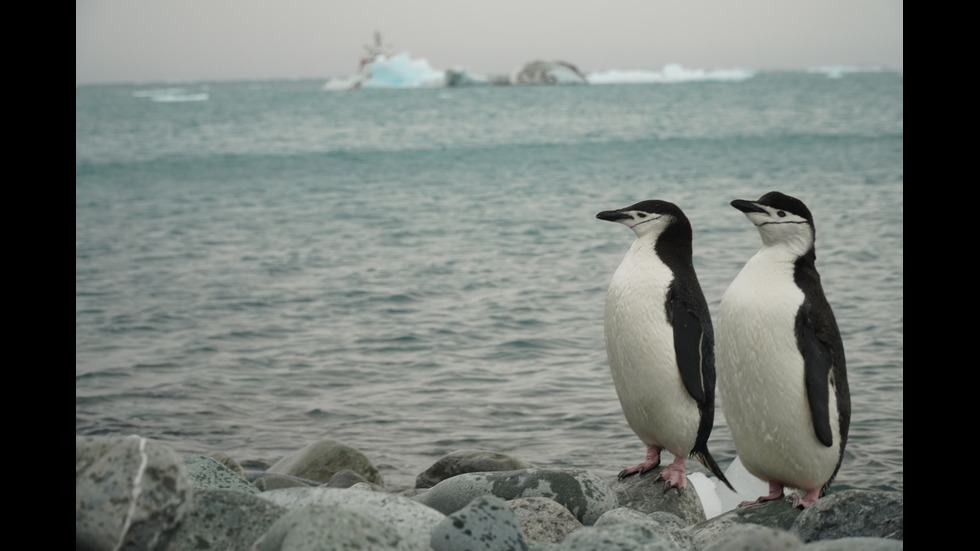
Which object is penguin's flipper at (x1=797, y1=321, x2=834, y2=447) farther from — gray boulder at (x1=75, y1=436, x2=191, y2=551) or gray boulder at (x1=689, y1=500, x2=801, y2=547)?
gray boulder at (x1=75, y1=436, x2=191, y2=551)

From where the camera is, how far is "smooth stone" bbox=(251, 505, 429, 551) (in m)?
2.33

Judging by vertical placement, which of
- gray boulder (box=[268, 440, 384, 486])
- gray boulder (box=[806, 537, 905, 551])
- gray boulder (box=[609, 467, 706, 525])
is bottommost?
gray boulder (box=[268, 440, 384, 486])

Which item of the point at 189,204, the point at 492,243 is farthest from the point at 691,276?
the point at 189,204

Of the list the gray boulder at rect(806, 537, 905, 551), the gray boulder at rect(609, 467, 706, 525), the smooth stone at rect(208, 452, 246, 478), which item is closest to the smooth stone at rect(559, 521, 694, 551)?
the gray boulder at rect(806, 537, 905, 551)

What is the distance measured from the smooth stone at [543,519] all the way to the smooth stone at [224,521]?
1.16 m

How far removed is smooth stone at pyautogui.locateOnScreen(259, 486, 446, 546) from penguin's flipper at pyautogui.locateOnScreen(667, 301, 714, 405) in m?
1.32

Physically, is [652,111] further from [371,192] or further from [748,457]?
[748,457]

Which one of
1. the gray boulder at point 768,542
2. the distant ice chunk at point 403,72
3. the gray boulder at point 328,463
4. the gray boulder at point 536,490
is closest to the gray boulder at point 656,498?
the gray boulder at point 536,490

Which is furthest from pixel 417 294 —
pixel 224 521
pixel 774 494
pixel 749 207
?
pixel 224 521

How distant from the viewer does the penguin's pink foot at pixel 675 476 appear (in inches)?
161

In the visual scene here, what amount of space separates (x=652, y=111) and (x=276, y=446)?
1860 inches

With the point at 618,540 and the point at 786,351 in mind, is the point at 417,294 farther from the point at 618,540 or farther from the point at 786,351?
the point at 618,540

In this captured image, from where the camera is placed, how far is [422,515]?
2994mm

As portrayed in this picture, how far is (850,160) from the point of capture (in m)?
24.1
